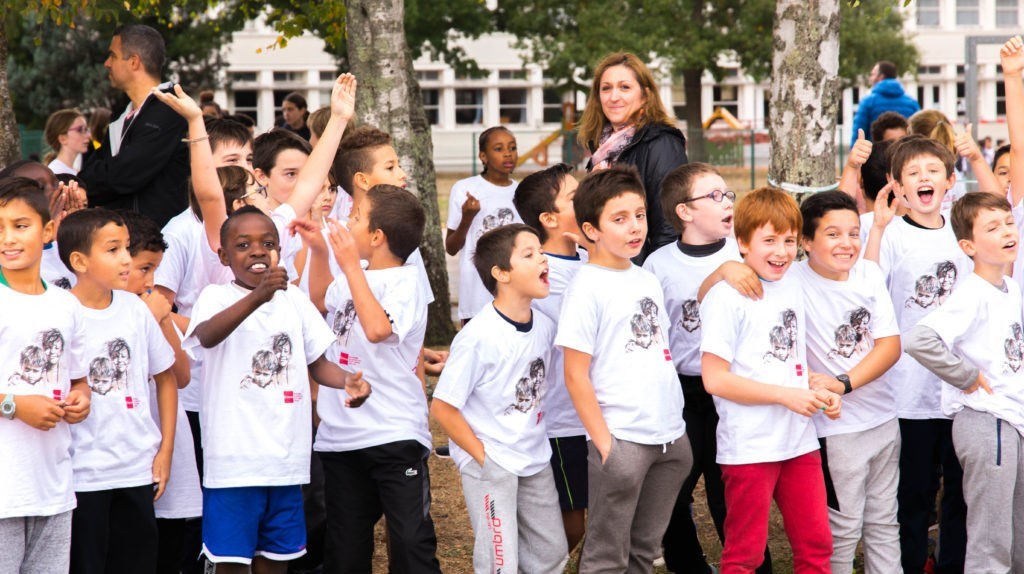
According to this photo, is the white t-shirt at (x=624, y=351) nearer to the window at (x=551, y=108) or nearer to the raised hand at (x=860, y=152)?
the raised hand at (x=860, y=152)

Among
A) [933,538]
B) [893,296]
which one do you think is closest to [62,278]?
[893,296]

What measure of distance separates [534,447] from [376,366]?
26.4 inches

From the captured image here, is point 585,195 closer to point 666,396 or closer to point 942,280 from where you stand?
point 666,396

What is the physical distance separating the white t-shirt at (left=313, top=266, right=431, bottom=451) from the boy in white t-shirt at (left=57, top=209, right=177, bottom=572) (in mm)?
621

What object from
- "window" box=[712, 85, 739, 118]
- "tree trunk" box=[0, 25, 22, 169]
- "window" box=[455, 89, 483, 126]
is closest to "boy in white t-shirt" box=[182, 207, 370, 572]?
"tree trunk" box=[0, 25, 22, 169]

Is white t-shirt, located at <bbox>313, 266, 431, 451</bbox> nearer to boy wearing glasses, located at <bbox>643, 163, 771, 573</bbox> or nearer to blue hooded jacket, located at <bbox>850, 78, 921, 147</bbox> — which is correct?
boy wearing glasses, located at <bbox>643, 163, 771, 573</bbox>

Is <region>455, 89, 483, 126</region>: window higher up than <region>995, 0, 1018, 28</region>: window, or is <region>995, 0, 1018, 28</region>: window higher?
<region>995, 0, 1018, 28</region>: window

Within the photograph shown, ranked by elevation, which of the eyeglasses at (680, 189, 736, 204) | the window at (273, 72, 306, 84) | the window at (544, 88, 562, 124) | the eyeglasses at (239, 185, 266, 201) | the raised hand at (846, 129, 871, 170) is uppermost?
the window at (273, 72, 306, 84)

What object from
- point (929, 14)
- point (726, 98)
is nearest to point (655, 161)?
point (726, 98)

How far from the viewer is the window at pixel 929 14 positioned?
57031 millimetres

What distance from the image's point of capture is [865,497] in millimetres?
4684

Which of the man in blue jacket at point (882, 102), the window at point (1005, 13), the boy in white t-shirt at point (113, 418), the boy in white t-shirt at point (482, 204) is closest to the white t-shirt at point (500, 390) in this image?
the boy in white t-shirt at point (113, 418)

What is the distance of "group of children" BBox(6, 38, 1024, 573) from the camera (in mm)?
4133

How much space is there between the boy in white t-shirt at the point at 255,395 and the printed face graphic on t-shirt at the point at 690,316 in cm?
142
